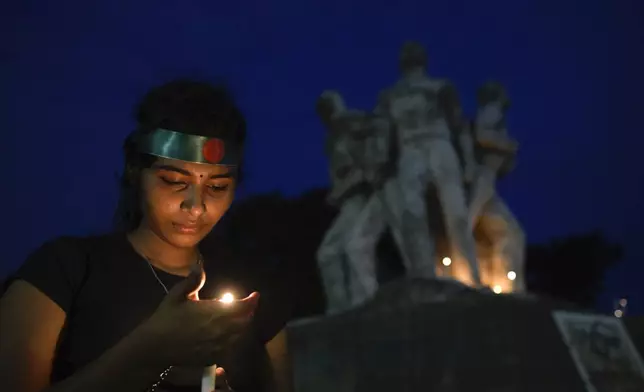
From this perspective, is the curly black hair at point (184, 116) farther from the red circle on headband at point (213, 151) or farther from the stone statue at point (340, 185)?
the stone statue at point (340, 185)

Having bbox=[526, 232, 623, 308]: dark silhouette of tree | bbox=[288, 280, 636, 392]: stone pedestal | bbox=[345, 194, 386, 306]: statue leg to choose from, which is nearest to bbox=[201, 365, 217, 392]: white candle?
bbox=[288, 280, 636, 392]: stone pedestal

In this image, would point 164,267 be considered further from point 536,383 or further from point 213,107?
point 536,383

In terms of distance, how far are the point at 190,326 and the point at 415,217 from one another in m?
9.96

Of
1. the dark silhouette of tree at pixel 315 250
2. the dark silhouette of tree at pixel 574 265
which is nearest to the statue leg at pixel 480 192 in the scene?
the dark silhouette of tree at pixel 315 250

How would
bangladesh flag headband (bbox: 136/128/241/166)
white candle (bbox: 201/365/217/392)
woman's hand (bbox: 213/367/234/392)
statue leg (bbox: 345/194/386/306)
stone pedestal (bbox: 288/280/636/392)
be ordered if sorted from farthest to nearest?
statue leg (bbox: 345/194/386/306)
stone pedestal (bbox: 288/280/636/392)
bangladesh flag headband (bbox: 136/128/241/166)
woman's hand (bbox: 213/367/234/392)
white candle (bbox: 201/365/217/392)

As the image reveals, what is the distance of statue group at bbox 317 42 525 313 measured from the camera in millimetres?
11422

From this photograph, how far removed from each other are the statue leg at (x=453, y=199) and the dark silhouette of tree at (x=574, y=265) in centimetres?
1887

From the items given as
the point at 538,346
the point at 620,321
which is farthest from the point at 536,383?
the point at 620,321

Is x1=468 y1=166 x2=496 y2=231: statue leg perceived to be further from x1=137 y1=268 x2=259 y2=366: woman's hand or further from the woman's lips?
x1=137 y1=268 x2=259 y2=366: woman's hand

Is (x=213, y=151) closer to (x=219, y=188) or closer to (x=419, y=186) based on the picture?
(x=219, y=188)

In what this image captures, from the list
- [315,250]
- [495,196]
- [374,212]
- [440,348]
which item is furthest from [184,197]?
[315,250]

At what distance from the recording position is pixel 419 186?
11.4 metres

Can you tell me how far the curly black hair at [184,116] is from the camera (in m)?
1.93

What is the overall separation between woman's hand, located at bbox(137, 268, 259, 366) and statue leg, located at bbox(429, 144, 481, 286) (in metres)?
10.1
